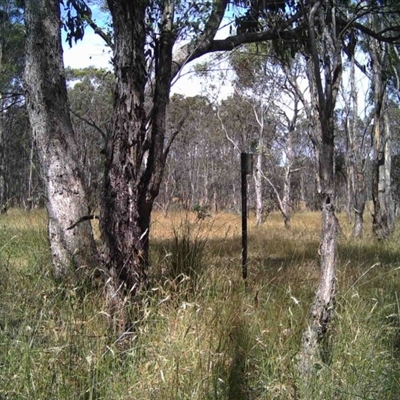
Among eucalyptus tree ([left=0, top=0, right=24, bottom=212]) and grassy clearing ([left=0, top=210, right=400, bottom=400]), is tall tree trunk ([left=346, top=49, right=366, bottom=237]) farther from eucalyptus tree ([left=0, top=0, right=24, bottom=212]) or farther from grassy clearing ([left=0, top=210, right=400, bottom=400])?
eucalyptus tree ([left=0, top=0, right=24, bottom=212])

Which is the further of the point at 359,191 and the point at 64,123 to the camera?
the point at 359,191

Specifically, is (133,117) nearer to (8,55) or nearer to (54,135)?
(54,135)

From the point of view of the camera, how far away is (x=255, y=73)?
69.9 feet

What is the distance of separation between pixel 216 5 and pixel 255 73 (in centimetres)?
1686

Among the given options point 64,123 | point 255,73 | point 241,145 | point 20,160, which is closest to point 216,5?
point 64,123

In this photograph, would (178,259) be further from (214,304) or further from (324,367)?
(324,367)

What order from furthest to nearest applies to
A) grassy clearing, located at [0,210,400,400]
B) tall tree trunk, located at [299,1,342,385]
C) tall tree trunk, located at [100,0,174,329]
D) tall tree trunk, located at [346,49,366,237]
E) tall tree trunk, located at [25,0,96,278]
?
1. tall tree trunk, located at [346,49,366,237]
2. tall tree trunk, located at [25,0,96,278]
3. tall tree trunk, located at [100,0,174,329]
4. tall tree trunk, located at [299,1,342,385]
5. grassy clearing, located at [0,210,400,400]

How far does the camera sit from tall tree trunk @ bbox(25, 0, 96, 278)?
14.6 feet

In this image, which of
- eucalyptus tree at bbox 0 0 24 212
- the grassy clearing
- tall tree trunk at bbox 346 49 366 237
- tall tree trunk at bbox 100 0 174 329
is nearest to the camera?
the grassy clearing

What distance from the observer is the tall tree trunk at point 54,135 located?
445 cm

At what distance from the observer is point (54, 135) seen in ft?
15.1

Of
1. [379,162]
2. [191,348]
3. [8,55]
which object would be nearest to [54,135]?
[191,348]

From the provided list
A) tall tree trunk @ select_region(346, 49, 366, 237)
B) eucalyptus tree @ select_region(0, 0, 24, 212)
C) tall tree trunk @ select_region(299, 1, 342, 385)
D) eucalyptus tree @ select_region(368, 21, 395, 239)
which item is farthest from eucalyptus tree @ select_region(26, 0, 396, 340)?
eucalyptus tree @ select_region(0, 0, 24, 212)

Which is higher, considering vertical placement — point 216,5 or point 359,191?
point 216,5
